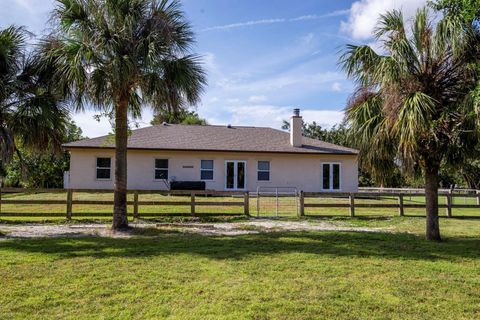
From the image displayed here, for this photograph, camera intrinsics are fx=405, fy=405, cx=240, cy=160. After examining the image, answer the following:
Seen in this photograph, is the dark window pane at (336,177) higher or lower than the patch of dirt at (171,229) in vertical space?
higher

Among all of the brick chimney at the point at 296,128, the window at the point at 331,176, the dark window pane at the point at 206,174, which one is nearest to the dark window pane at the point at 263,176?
the brick chimney at the point at 296,128

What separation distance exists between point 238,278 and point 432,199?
591cm

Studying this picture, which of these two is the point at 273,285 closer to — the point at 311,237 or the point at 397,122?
the point at 311,237

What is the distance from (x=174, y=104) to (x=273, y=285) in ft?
20.7

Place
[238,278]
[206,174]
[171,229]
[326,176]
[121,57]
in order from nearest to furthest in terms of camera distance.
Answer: [238,278] → [121,57] → [171,229] → [206,174] → [326,176]

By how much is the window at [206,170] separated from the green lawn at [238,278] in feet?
46.0

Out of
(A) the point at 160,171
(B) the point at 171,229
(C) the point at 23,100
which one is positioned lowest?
(B) the point at 171,229

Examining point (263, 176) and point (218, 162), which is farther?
point (263, 176)

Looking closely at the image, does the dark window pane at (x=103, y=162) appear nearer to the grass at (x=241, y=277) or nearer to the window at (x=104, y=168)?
the window at (x=104, y=168)

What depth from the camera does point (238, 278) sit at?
609 cm

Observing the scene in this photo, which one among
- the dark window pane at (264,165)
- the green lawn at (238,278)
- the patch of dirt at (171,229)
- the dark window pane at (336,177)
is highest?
the dark window pane at (264,165)

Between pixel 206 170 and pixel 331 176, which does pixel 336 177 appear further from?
pixel 206 170

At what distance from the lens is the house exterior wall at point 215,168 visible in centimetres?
2256

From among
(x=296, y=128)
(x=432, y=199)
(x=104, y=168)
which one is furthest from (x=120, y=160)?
(x=296, y=128)
